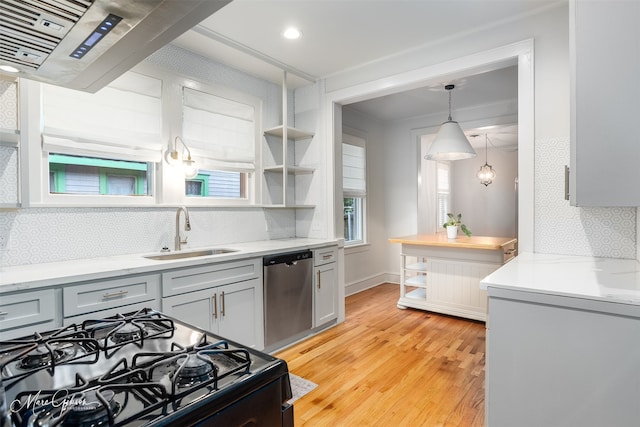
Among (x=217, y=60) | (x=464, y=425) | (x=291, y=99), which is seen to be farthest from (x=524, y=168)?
(x=217, y=60)

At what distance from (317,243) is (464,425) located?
6.10ft

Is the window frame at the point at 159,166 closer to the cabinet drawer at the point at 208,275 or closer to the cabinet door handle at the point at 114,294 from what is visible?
the cabinet door handle at the point at 114,294

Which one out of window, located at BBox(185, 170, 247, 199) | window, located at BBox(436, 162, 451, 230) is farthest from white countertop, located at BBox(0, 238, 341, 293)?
window, located at BBox(436, 162, 451, 230)

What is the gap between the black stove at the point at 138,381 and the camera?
62 cm

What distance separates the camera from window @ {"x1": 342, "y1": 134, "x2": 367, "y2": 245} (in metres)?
4.98

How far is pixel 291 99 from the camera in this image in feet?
12.8

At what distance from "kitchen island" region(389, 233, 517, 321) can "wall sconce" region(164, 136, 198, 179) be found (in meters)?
2.46

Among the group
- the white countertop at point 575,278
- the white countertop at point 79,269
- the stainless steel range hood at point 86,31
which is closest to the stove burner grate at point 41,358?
the stainless steel range hood at point 86,31

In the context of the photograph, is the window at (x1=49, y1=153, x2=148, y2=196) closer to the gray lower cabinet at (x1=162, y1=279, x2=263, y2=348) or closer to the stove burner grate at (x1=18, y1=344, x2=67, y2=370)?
the gray lower cabinet at (x1=162, y1=279, x2=263, y2=348)

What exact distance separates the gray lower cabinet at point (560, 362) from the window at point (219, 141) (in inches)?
99.7

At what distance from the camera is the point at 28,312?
1598 millimetres

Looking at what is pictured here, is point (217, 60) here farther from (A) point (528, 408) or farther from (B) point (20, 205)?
(A) point (528, 408)

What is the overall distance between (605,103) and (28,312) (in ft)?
9.27

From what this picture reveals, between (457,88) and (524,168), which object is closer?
(524,168)
